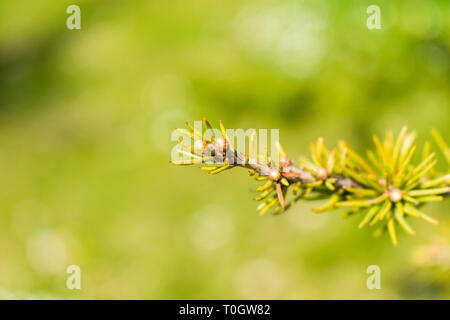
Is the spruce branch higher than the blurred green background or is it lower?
lower

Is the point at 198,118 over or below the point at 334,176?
over

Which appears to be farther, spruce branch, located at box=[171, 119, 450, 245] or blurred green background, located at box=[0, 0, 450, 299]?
blurred green background, located at box=[0, 0, 450, 299]

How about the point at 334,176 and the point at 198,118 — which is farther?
the point at 198,118

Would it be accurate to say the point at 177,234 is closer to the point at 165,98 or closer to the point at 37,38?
the point at 165,98
